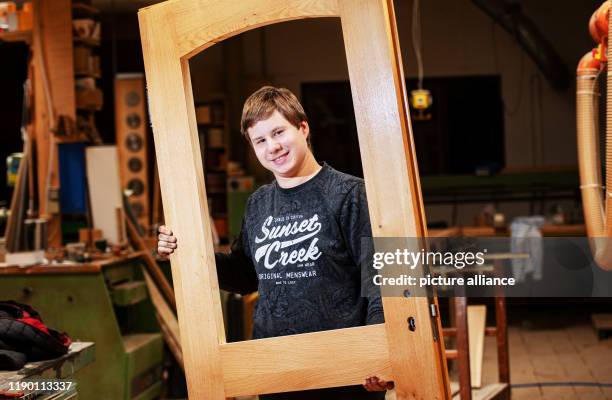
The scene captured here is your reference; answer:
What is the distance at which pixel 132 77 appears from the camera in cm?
908

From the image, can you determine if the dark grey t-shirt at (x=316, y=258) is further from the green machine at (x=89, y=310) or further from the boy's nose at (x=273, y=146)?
the green machine at (x=89, y=310)

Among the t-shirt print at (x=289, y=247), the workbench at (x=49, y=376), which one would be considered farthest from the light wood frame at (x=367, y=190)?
the workbench at (x=49, y=376)

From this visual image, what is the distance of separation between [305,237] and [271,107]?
362 millimetres

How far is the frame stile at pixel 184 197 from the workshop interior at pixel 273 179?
1 centimetres

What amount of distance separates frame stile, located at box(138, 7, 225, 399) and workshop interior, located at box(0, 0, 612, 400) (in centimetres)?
1

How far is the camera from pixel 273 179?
2658mm

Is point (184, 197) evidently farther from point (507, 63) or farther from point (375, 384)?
point (507, 63)

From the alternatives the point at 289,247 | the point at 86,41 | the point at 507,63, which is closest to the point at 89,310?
the point at 86,41

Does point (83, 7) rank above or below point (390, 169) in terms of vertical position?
above

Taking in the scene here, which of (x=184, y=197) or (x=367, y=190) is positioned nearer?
(x=367, y=190)

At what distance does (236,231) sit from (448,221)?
9.14 feet

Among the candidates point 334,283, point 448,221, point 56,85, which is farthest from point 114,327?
point 448,221

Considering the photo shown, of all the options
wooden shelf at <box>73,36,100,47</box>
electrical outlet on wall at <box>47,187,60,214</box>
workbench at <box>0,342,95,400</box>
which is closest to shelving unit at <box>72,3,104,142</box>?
wooden shelf at <box>73,36,100,47</box>

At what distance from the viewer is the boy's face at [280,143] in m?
2.26
